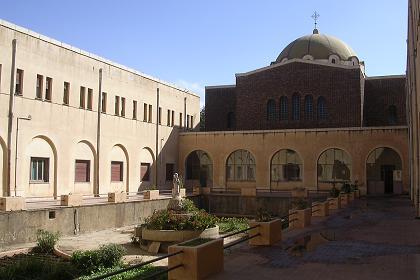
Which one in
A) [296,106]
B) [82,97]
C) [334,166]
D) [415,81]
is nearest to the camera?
[415,81]

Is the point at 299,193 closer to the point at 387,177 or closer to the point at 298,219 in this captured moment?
the point at 387,177

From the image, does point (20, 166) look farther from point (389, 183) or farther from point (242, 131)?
point (389, 183)

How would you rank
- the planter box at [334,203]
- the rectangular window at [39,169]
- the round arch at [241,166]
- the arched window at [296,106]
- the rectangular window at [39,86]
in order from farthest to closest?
the arched window at [296,106], the round arch at [241,166], the rectangular window at [39,86], the rectangular window at [39,169], the planter box at [334,203]

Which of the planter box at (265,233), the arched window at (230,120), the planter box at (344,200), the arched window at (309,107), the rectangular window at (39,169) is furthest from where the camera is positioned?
the arched window at (230,120)

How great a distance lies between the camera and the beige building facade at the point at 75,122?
26.5 metres

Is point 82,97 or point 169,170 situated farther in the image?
point 169,170

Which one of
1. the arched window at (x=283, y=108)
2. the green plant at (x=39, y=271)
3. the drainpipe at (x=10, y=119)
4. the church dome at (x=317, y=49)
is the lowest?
the green plant at (x=39, y=271)

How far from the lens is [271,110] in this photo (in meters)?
43.7

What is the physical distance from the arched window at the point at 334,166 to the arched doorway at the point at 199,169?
9.48m

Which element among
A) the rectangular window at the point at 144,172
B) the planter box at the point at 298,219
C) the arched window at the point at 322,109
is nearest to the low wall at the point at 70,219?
the rectangular window at the point at 144,172

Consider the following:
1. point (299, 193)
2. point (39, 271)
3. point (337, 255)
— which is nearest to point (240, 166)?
point (299, 193)

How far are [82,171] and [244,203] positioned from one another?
11408 mm

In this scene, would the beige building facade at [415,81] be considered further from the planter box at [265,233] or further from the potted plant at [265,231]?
the planter box at [265,233]

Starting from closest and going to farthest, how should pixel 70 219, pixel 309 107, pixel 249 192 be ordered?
pixel 70 219
pixel 249 192
pixel 309 107
